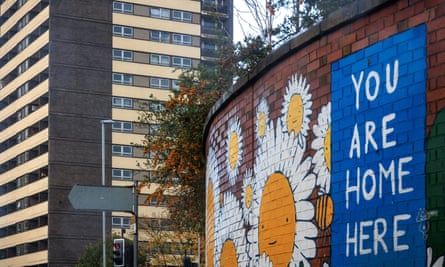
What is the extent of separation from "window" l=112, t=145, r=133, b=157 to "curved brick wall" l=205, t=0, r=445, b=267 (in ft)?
260

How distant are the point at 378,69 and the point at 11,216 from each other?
287 feet

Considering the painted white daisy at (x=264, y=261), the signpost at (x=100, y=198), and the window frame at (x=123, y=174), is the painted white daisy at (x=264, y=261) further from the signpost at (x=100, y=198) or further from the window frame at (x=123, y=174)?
the window frame at (x=123, y=174)

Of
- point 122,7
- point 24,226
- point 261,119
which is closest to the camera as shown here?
point 261,119

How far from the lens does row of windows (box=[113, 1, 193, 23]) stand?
296 feet

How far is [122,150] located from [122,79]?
6749 mm

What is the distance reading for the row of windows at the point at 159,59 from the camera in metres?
89.9

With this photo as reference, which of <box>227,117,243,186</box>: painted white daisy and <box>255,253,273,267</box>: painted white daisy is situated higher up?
<box>227,117,243,186</box>: painted white daisy

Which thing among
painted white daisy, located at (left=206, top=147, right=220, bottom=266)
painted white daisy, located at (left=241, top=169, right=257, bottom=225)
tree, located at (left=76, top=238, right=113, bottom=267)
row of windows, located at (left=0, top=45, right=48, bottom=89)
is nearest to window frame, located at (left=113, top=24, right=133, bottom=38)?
row of windows, located at (left=0, top=45, right=48, bottom=89)

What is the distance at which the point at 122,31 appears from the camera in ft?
296

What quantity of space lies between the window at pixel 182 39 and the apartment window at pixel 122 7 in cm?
506

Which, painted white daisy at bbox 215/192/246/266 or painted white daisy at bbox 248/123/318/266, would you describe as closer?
painted white daisy at bbox 248/123/318/266

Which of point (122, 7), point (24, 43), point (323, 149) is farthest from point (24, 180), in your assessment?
point (323, 149)

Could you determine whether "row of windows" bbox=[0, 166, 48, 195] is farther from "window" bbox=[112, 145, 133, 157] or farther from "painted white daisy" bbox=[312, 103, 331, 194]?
"painted white daisy" bbox=[312, 103, 331, 194]

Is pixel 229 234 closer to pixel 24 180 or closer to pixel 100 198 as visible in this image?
pixel 100 198
